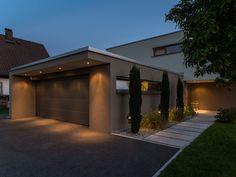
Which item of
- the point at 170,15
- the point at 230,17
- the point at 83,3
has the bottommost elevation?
the point at 230,17

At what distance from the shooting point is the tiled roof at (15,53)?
1722 centimetres

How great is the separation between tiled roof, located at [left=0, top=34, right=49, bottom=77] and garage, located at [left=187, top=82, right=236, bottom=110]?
56.5ft

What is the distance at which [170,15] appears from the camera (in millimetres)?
3693

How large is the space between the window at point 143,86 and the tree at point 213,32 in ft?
12.8

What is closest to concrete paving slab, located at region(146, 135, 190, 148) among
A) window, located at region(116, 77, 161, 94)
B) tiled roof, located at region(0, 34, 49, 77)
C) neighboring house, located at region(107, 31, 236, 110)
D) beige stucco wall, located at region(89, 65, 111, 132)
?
beige stucco wall, located at region(89, 65, 111, 132)

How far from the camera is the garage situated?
1450 centimetres

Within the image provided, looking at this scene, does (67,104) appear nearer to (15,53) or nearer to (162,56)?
(162,56)

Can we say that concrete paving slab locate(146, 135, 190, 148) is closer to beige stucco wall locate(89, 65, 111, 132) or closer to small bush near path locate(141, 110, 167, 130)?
small bush near path locate(141, 110, 167, 130)

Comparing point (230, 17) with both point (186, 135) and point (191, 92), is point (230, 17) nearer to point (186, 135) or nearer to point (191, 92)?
point (186, 135)

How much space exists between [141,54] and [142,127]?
34.0ft

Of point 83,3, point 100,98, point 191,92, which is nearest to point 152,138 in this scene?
point 100,98

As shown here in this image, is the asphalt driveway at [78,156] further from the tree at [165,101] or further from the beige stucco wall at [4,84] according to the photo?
the beige stucco wall at [4,84]

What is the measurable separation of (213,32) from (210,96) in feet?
45.9

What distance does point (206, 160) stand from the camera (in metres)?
4.04
